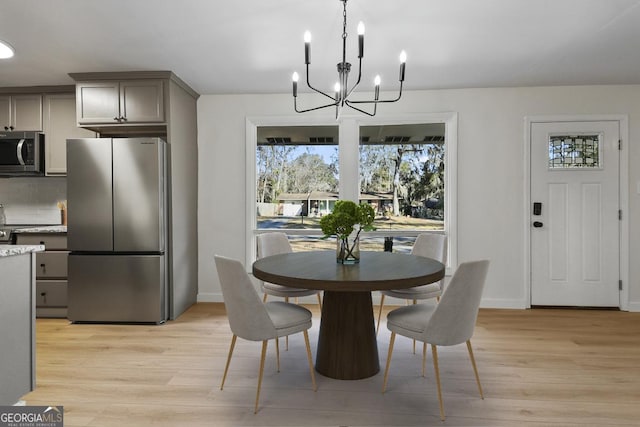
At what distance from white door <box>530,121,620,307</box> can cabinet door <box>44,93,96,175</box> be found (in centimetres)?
470

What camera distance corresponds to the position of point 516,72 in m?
3.54

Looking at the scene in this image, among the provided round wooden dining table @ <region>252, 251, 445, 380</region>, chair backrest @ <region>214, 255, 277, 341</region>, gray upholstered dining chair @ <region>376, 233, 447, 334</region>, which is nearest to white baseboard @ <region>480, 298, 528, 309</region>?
gray upholstered dining chair @ <region>376, 233, 447, 334</region>

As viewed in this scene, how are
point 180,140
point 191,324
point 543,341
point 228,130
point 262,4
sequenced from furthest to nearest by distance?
point 228,130 → point 180,140 → point 191,324 → point 543,341 → point 262,4

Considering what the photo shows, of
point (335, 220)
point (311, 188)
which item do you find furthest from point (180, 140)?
point (335, 220)

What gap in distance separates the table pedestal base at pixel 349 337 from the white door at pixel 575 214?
8.24ft

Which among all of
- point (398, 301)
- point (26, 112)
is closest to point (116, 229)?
point (26, 112)

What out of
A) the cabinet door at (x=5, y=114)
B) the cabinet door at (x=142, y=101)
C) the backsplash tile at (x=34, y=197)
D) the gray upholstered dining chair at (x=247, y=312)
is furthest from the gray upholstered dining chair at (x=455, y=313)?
the cabinet door at (x=5, y=114)

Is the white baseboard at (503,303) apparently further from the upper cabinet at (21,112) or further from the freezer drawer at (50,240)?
the upper cabinet at (21,112)

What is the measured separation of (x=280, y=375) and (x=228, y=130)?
2.77 metres

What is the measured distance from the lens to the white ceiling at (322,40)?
2398mm

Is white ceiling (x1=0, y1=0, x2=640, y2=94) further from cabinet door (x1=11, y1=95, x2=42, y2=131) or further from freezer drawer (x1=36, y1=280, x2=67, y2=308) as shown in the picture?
freezer drawer (x1=36, y1=280, x2=67, y2=308)

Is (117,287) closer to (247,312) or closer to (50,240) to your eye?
(50,240)

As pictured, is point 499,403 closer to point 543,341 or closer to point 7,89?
point 543,341

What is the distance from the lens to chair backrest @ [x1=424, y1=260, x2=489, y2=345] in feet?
6.24
